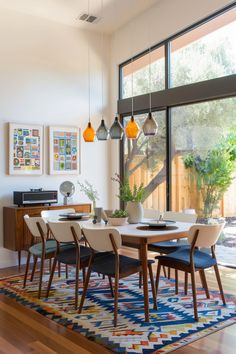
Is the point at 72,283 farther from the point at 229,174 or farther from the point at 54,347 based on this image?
the point at 229,174

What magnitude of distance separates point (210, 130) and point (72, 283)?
103 inches

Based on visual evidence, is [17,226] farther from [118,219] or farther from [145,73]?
[145,73]

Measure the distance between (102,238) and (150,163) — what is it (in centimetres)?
293

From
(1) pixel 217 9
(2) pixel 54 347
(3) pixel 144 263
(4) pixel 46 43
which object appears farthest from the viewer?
(4) pixel 46 43

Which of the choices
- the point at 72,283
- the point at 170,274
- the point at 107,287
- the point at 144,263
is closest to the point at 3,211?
the point at 72,283

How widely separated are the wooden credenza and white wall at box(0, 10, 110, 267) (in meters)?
0.20

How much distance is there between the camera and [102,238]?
3.29 m

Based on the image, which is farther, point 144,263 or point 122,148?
point 122,148

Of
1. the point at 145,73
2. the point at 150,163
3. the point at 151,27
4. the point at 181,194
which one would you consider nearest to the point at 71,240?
the point at 181,194

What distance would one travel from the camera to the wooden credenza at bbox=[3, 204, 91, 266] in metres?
5.11

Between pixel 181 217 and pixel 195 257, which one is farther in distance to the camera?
pixel 181 217

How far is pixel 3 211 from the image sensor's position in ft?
17.7

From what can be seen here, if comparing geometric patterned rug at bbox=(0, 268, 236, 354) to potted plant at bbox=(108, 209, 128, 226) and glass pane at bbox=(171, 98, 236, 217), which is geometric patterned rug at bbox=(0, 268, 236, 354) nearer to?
potted plant at bbox=(108, 209, 128, 226)

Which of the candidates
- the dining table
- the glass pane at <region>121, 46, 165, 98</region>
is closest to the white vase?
the dining table
